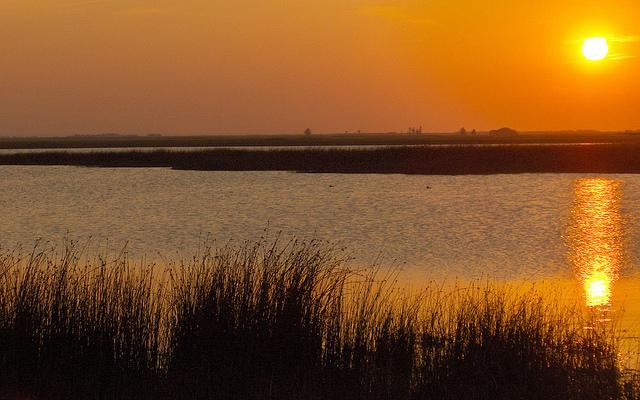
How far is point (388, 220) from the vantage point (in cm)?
2423

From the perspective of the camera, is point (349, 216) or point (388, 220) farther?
point (349, 216)

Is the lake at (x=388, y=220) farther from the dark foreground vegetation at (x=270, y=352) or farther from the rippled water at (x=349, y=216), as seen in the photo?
the dark foreground vegetation at (x=270, y=352)

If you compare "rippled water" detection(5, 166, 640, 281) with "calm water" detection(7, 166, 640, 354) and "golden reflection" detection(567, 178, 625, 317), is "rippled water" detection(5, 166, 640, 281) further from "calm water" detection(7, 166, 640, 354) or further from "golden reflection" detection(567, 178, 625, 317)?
"golden reflection" detection(567, 178, 625, 317)

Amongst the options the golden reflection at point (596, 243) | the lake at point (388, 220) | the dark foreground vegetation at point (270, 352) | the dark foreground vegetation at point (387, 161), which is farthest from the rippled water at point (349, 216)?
the dark foreground vegetation at point (387, 161)

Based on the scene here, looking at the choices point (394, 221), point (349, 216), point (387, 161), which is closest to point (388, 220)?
point (394, 221)

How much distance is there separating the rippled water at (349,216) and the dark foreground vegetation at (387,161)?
8410mm

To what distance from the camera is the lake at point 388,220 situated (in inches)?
623

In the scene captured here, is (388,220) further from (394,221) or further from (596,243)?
(596,243)

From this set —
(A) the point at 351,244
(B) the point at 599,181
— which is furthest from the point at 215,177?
(A) the point at 351,244

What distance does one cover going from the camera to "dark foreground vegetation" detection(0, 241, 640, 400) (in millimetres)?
6949

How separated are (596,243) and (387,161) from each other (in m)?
38.1

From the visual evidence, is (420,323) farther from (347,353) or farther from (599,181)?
(599,181)

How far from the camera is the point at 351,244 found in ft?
60.2

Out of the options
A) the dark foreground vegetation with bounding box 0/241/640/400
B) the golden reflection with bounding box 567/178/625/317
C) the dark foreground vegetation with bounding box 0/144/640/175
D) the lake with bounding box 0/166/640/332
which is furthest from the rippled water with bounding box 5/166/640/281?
the dark foreground vegetation with bounding box 0/144/640/175
